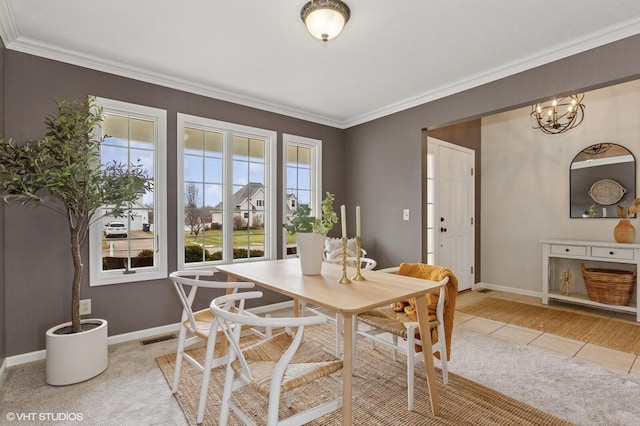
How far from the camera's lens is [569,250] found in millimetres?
3973

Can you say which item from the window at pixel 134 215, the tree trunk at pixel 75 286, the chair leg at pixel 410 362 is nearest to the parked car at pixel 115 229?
the window at pixel 134 215

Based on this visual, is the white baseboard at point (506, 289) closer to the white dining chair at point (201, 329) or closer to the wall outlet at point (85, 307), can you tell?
the white dining chair at point (201, 329)

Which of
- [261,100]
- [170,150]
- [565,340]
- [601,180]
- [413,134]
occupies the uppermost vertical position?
[261,100]

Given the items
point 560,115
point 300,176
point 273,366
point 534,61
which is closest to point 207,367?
point 273,366

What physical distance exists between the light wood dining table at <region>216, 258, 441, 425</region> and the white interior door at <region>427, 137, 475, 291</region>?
246 centimetres

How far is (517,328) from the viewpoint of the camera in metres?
3.37

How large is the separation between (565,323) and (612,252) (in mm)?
977

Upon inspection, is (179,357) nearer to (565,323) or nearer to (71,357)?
(71,357)

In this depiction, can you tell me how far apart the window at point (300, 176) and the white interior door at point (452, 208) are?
4.81ft

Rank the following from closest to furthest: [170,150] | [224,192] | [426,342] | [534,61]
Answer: [426,342] → [534,61] → [170,150] → [224,192]

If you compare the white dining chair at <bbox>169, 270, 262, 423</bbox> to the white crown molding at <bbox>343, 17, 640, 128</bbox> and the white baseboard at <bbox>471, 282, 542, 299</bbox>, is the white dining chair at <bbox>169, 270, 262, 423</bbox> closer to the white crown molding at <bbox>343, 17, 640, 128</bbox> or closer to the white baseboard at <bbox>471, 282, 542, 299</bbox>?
the white crown molding at <bbox>343, 17, 640, 128</bbox>

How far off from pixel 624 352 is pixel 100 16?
15.6 feet

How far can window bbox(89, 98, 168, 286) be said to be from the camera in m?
2.90

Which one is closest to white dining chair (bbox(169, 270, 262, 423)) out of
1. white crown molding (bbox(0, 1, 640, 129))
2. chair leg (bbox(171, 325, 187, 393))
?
chair leg (bbox(171, 325, 187, 393))
